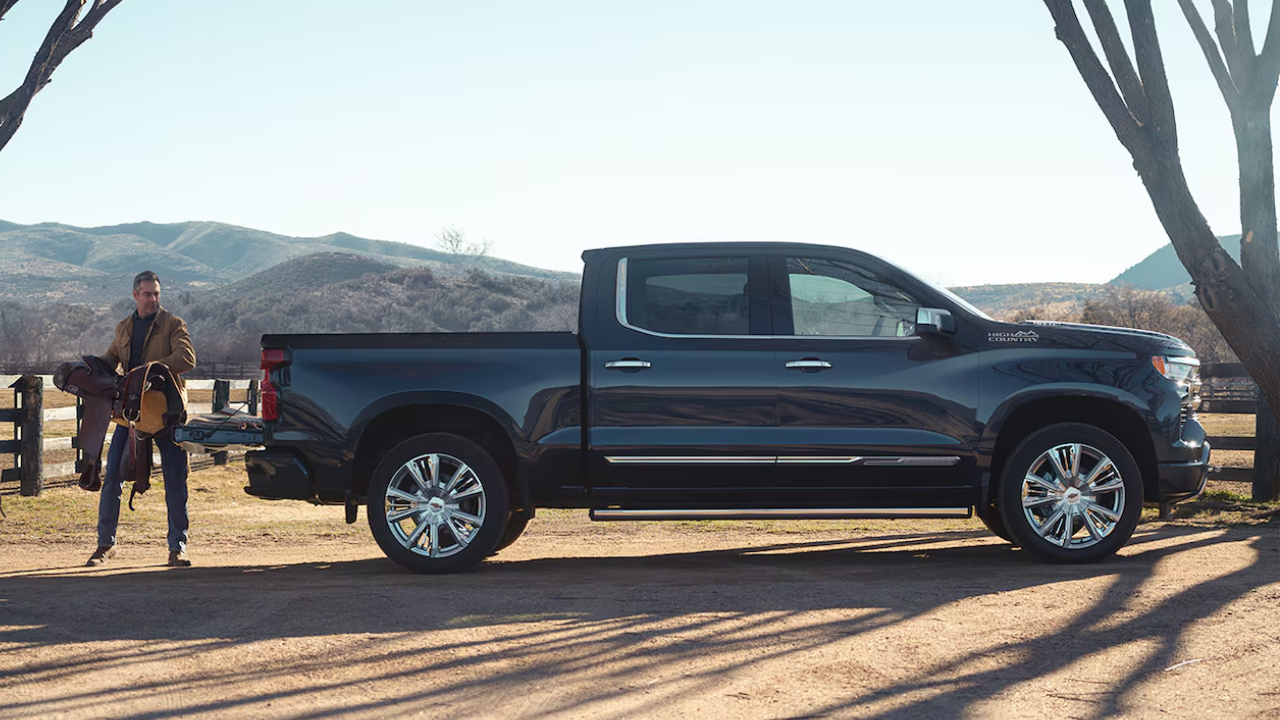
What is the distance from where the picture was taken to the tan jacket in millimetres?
8172

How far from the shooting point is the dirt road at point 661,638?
4.58m

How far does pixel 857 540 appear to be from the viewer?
32.0ft

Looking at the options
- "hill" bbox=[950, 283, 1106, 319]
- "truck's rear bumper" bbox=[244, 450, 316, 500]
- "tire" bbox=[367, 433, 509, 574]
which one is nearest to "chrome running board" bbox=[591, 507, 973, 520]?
"tire" bbox=[367, 433, 509, 574]

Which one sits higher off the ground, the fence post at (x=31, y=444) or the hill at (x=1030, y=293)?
the hill at (x=1030, y=293)

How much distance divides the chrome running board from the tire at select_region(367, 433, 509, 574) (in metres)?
0.69

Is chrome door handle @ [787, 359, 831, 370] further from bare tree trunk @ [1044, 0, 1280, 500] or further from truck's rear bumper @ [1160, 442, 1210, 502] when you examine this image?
bare tree trunk @ [1044, 0, 1280, 500]

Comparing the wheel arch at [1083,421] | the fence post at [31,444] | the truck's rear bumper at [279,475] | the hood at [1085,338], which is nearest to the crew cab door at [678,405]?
the wheel arch at [1083,421]

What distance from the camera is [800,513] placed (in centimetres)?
727

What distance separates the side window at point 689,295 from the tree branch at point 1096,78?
4677mm

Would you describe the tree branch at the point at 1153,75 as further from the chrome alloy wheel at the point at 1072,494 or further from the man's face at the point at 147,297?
the man's face at the point at 147,297

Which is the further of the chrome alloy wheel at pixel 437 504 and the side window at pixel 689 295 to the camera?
the side window at pixel 689 295

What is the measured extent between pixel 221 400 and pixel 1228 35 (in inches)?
542

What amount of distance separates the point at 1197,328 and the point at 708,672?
209 feet

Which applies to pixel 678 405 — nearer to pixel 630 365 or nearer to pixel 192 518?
pixel 630 365
